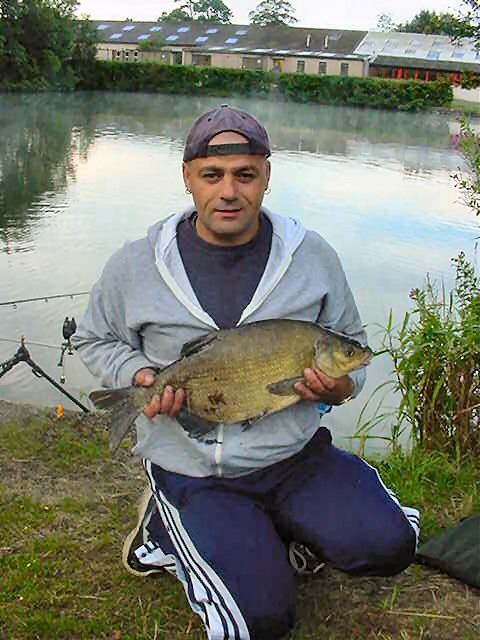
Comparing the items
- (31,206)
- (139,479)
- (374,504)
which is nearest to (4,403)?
(139,479)

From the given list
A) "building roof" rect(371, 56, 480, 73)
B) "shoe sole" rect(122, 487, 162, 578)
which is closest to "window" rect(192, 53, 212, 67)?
"building roof" rect(371, 56, 480, 73)

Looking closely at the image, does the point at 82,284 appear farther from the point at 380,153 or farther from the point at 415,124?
the point at 415,124

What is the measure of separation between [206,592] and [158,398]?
0.59 m

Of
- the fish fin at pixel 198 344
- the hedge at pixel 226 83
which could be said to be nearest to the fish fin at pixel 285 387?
the fish fin at pixel 198 344

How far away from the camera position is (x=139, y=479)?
3400 mm

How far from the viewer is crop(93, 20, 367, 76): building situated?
54.9 m

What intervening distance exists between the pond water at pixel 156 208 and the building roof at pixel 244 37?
30.2 m

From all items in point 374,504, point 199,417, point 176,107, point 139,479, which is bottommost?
point 176,107

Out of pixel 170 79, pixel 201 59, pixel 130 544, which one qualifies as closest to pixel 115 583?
pixel 130 544

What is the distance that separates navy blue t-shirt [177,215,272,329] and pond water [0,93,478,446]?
2693 millimetres

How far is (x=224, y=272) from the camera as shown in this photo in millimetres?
2602

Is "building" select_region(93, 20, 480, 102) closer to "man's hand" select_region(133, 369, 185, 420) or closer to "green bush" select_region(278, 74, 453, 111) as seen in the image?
"green bush" select_region(278, 74, 453, 111)

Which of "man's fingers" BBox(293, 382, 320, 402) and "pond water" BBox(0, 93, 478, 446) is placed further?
"pond water" BBox(0, 93, 478, 446)

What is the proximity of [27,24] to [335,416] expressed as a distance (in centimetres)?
4076
